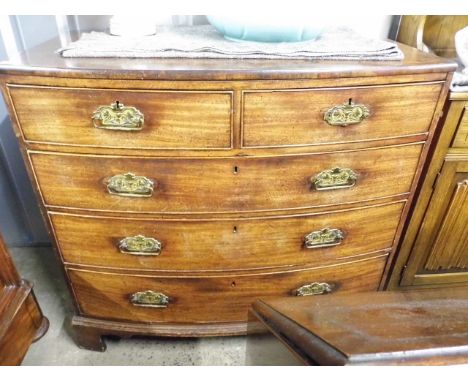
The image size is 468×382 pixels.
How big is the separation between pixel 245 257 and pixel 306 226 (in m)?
0.19

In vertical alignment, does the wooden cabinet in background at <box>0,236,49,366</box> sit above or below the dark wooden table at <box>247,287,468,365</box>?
below

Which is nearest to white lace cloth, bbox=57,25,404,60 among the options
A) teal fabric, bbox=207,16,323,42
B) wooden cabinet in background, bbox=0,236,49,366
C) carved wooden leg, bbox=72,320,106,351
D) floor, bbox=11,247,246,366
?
teal fabric, bbox=207,16,323,42

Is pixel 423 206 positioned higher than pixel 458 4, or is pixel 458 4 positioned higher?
pixel 458 4

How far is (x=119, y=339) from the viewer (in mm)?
1305

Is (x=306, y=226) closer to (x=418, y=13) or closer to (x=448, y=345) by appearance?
(x=448, y=345)

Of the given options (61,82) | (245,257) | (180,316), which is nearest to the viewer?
(61,82)

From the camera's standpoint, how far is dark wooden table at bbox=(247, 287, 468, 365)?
34 centimetres

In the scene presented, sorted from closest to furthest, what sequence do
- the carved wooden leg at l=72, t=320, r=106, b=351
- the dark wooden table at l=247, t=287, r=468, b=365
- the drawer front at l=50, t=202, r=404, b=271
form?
the dark wooden table at l=247, t=287, r=468, b=365 → the drawer front at l=50, t=202, r=404, b=271 → the carved wooden leg at l=72, t=320, r=106, b=351

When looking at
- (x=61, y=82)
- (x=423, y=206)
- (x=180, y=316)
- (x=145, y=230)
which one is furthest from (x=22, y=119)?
(x=423, y=206)

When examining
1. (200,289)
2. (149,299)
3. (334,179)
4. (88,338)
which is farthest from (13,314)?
(334,179)

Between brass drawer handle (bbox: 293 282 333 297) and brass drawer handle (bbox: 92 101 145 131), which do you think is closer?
brass drawer handle (bbox: 92 101 145 131)

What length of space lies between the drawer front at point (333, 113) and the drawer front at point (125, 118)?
0.07 meters

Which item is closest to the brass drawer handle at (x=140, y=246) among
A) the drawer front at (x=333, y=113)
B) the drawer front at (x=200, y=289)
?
the drawer front at (x=200, y=289)

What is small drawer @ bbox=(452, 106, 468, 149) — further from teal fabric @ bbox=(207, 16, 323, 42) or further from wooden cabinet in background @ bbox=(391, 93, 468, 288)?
teal fabric @ bbox=(207, 16, 323, 42)
